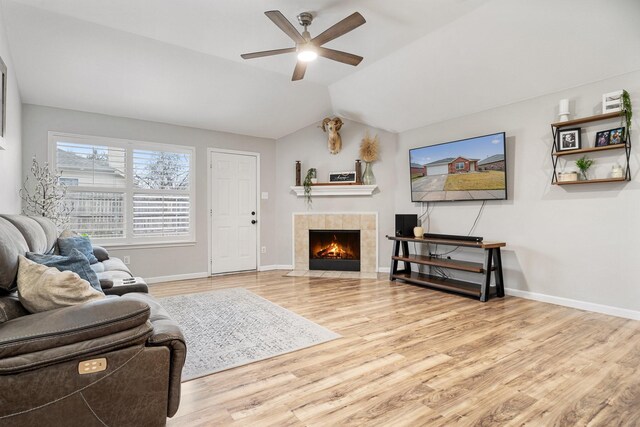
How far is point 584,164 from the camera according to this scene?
3408mm

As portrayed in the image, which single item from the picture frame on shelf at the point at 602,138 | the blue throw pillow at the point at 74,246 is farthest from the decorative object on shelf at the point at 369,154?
the blue throw pillow at the point at 74,246

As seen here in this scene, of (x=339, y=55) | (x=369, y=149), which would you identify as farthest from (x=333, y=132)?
(x=339, y=55)

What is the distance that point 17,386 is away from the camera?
1145 mm

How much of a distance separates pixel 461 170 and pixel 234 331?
355 cm

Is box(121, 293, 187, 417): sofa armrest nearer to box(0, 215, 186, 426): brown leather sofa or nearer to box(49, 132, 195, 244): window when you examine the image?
box(0, 215, 186, 426): brown leather sofa

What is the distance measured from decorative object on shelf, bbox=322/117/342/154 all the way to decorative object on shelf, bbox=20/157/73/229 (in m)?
3.95

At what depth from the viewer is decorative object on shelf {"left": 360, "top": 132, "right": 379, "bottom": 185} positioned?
5.61 metres

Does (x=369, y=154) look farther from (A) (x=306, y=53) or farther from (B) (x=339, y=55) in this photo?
(A) (x=306, y=53)

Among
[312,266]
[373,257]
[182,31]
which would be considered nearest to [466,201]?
[373,257]

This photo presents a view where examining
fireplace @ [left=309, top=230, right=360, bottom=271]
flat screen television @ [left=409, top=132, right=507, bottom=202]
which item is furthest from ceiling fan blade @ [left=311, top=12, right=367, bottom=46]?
fireplace @ [left=309, top=230, right=360, bottom=271]

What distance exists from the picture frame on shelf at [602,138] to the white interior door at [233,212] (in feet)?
15.9

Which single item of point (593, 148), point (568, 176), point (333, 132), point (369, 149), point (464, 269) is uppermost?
point (333, 132)

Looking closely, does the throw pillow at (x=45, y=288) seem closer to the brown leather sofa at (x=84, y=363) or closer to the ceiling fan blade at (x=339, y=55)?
the brown leather sofa at (x=84, y=363)

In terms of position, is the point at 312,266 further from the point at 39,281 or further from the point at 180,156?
the point at 39,281
